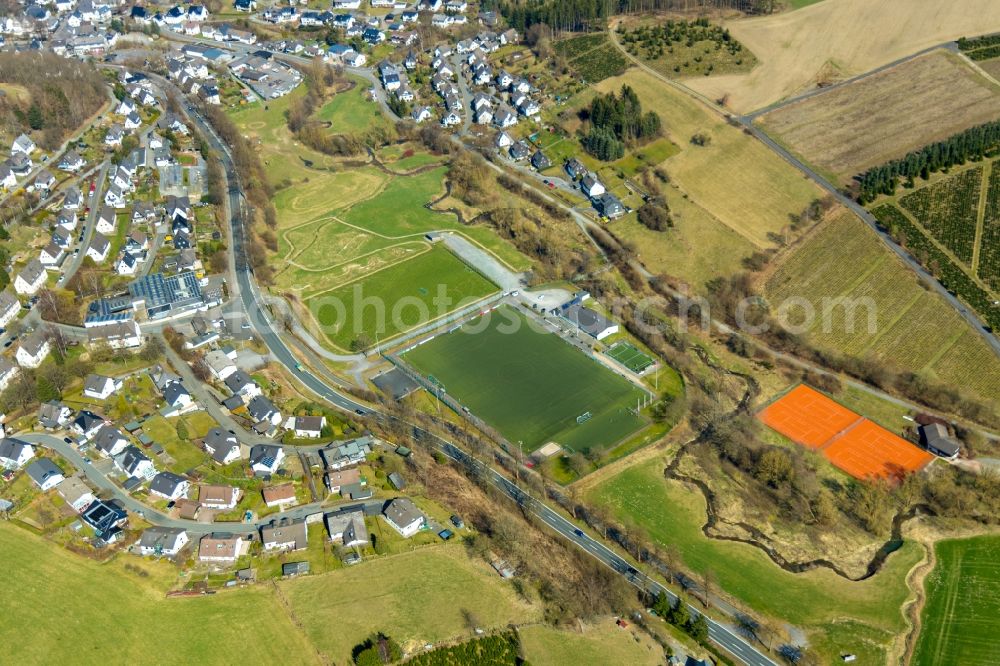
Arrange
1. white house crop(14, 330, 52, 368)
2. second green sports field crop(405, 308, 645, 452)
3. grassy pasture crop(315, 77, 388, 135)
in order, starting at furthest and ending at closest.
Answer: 1. grassy pasture crop(315, 77, 388, 135)
2. white house crop(14, 330, 52, 368)
3. second green sports field crop(405, 308, 645, 452)

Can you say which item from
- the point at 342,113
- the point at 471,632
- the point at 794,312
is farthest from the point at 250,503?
the point at 342,113

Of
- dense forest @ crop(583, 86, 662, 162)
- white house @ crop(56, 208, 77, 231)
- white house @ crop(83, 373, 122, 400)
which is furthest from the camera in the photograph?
dense forest @ crop(583, 86, 662, 162)

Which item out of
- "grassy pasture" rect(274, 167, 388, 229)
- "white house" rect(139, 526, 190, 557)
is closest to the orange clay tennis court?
Result: "white house" rect(139, 526, 190, 557)

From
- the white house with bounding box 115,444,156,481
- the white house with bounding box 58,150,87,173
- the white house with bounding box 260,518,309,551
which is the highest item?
the white house with bounding box 58,150,87,173

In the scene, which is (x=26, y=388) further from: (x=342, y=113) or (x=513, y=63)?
(x=513, y=63)

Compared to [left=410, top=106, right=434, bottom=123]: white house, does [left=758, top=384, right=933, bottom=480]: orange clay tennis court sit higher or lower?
lower

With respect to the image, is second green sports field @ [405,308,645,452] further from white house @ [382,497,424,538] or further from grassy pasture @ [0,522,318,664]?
grassy pasture @ [0,522,318,664]
